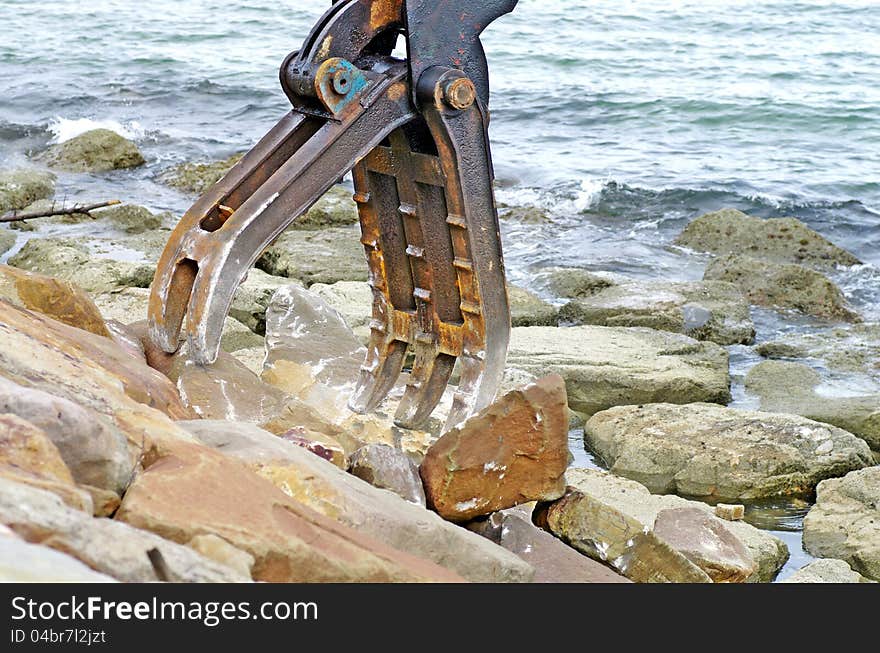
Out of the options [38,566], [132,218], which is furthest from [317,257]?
[38,566]

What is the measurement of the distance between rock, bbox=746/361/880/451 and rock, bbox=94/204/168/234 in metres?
4.99

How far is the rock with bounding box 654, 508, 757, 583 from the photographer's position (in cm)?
387

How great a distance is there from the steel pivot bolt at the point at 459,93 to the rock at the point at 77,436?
5.69 feet

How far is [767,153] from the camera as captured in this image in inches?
523

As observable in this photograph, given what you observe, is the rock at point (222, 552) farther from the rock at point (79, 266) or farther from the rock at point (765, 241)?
the rock at point (765, 241)

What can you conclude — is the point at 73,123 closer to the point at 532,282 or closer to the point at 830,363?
the point at 532,282

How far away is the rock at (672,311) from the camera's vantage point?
300 inches

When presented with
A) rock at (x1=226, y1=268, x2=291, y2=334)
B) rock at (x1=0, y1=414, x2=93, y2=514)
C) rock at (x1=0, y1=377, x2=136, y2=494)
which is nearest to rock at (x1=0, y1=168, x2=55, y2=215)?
rock at (x1=226, y1=268, x2=291, y2=334)

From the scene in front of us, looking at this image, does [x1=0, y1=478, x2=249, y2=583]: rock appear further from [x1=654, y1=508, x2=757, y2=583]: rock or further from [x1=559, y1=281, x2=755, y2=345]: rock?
[x1=559, y1=281, x2=755, y2=345]: rock

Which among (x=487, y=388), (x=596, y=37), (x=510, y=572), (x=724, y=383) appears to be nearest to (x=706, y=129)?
(x=596, y=37)

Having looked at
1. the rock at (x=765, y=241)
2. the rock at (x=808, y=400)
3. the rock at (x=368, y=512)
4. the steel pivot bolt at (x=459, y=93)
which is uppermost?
the steel pivot bolt at (x=459, y=93)

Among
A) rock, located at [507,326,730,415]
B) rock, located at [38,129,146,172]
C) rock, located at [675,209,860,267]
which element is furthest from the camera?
rock, located at [38,129,146,172]

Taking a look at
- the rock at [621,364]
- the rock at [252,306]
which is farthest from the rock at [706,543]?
the rock at [252,306]
